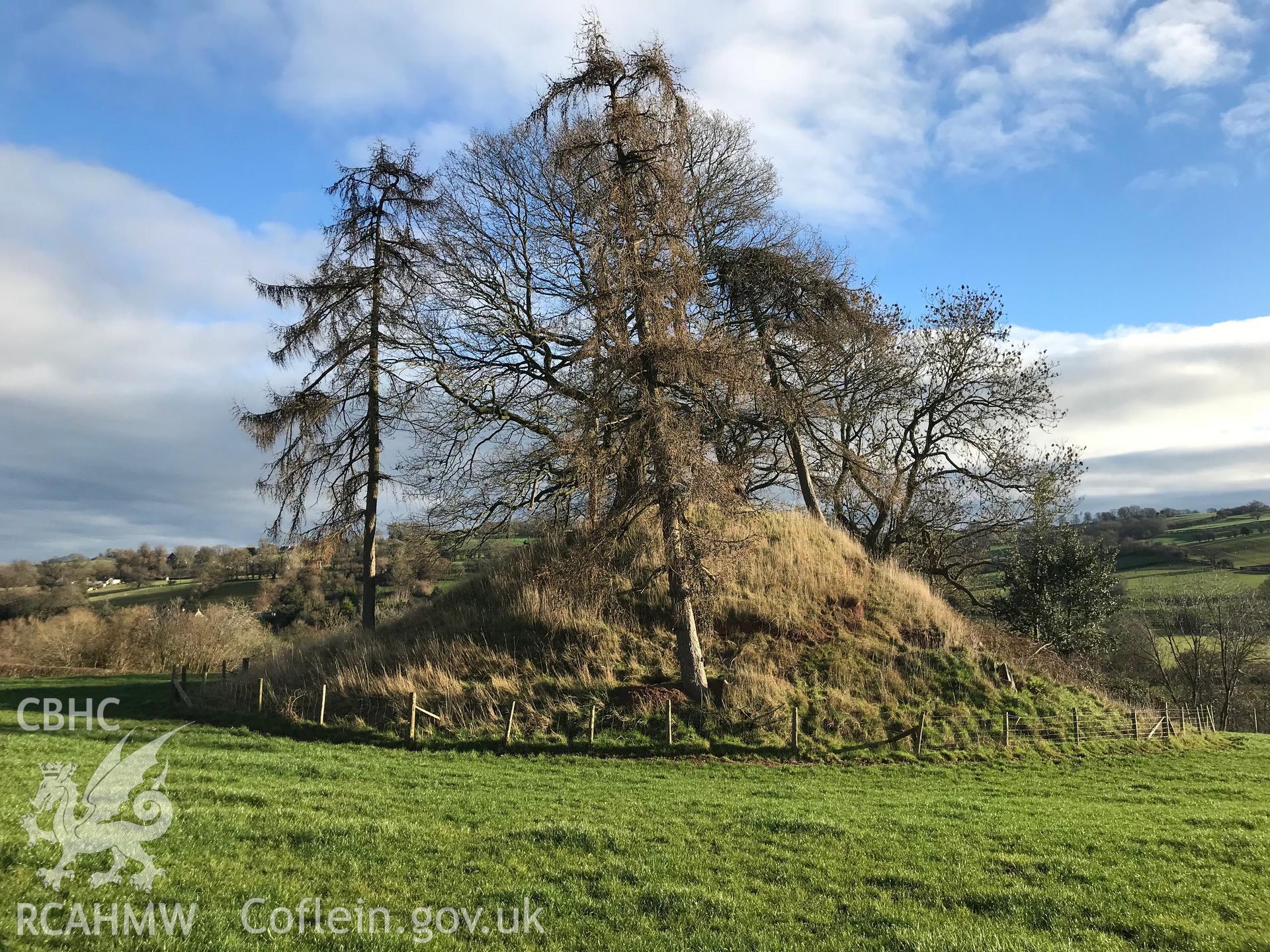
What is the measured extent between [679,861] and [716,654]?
12.0 m

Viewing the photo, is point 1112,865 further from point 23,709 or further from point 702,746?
point 23,709

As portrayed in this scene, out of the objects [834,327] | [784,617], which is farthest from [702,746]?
[834,327]

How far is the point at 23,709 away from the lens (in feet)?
62.2

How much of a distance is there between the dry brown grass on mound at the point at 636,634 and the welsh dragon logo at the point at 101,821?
786cm

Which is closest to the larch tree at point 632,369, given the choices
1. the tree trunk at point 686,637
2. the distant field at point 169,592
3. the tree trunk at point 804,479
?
the tree trunk at point 686,637

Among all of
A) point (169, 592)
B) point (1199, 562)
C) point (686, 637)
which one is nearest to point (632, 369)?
point (686, 637)

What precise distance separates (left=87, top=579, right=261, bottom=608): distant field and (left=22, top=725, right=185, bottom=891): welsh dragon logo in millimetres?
44149

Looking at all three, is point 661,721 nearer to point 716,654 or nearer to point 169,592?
→ point 716,654

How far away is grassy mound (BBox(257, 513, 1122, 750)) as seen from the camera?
53.8 feet

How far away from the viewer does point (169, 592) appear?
5734 cm

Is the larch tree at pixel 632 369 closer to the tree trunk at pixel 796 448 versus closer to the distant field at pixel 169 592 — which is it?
the tree trunk at pixel 796 448

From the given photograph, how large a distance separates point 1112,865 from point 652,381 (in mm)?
Answer: 11200

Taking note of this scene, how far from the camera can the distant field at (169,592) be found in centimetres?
5242

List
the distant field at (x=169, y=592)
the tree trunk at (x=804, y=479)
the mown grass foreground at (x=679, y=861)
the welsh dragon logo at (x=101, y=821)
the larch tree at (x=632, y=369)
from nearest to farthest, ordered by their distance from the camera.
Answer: the mown grass foreground at (x=679, y=861), the welsh dragon logo at (x=101, y=821), the larch tree at (x=632, y=369), the tree trunk at (x=804, y=479), the distant field at (x=169, y=592)
